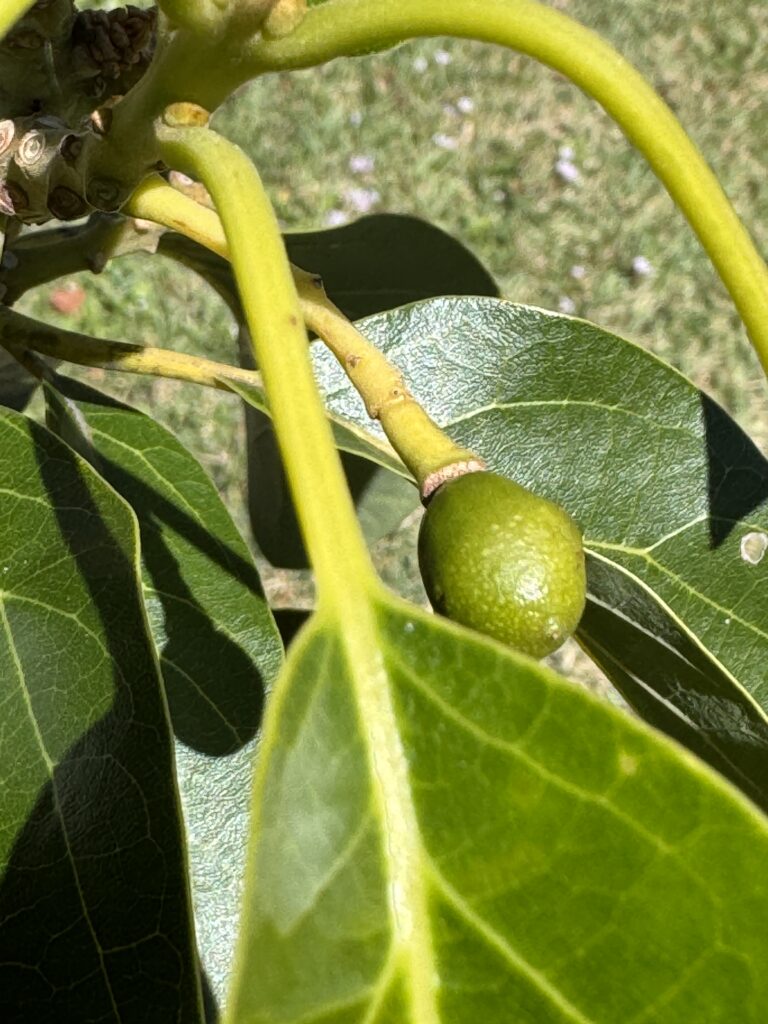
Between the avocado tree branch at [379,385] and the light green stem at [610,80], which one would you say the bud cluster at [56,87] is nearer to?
the avocado tree branch at [379,385]

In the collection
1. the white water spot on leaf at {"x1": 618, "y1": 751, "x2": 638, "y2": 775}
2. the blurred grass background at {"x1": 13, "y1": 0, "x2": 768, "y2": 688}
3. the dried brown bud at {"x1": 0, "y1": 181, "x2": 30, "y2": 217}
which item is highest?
the dried brown bud at {"x1": 0, "y1": 181, "x2": 30, "y2": 217}

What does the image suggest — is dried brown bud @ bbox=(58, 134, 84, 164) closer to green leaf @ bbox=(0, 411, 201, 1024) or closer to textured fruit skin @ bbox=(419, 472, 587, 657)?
green leaf @ bbox=(0, 411, 201, 1024)

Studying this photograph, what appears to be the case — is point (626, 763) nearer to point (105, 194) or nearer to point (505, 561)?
point (505, 561)

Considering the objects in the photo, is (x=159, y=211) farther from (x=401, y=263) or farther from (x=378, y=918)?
(x=401, y=263)

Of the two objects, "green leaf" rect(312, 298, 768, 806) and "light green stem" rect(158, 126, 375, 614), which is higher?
"light green stem" rect(158, 126, 375, 614)

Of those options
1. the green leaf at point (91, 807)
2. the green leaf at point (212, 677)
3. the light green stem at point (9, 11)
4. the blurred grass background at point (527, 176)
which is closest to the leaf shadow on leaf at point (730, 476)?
the green leaf at point (212, 677)

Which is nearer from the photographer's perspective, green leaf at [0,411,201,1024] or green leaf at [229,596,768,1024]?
green leaf at [229,596,768,1024]

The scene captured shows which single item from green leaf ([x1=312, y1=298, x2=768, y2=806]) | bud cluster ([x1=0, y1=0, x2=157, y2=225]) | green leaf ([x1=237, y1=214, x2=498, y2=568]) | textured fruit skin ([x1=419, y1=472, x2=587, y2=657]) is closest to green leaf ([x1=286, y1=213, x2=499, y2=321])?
green leaf ([x1=237, y1=214, x2=498, y2=568])
